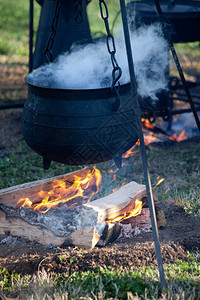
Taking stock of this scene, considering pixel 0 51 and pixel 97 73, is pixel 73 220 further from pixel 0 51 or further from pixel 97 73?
pixel 0 51

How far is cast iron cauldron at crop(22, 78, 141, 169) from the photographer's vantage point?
2.80m

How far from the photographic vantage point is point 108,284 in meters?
2.54

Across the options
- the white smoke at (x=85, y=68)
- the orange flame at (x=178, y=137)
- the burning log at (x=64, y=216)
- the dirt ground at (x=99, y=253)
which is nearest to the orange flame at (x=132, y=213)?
the burning log at (x=64, y=216)

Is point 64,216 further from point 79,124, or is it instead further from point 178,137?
point 178,137

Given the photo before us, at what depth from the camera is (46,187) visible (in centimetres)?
356

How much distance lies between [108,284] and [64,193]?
1.20 meters

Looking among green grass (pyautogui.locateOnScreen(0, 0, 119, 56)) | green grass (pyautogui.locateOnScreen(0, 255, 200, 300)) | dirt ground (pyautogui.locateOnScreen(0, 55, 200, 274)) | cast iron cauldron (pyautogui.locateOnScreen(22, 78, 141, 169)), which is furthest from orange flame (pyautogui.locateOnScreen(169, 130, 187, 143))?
green grass (pyautogui.locateOnScreen(0, 0, 119, 56))

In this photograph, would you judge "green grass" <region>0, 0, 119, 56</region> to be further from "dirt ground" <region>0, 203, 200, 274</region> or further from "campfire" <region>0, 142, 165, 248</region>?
"dirt ground" <region>0, 203, 200, 274</region>

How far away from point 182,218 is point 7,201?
150 cm

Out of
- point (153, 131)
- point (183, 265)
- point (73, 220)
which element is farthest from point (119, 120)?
point (153, 131)

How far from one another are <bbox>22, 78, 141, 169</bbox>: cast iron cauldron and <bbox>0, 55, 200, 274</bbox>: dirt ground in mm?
681

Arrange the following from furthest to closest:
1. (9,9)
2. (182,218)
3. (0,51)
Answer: (9,9) < (0,51) < (182,218)

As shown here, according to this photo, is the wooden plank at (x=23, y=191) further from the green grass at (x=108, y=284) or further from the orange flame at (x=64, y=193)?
the green grass at (x=108, y=284)

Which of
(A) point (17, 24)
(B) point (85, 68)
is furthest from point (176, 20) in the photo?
(A) point (17, 24)
